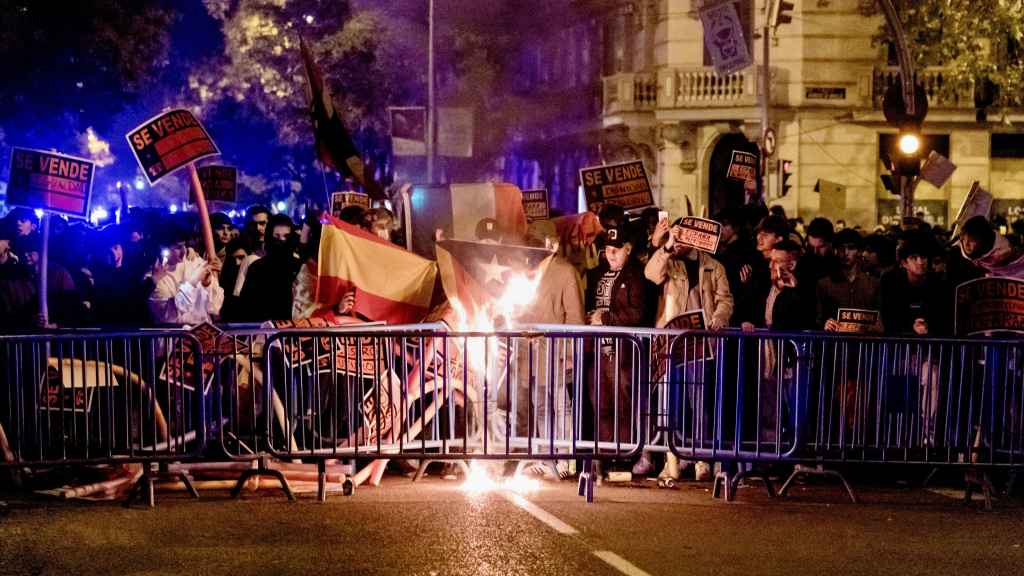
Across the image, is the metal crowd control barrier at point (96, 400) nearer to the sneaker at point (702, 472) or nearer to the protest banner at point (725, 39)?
the sneaker at point (702, 472)

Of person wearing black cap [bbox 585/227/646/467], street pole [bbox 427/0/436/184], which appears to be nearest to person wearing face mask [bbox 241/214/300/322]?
person wearing black cap [bbox 585/227/646/467]

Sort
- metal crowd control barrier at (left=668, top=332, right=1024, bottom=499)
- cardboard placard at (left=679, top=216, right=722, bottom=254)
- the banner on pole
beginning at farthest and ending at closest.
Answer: the banner on pole < cardboard placard at (left=679, top=216, right=722, bottom=254) < metal crowd control barrier at (left=668, top=332, right=1024, bottom=499)

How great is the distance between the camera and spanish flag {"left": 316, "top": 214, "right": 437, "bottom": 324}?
12.2 meters

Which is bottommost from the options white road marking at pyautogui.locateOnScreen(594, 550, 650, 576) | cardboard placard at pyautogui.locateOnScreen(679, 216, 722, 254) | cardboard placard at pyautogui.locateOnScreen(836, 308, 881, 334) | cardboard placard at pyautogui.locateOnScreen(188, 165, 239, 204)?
white road marking at pyautogui.locateOnScreen(594, 550, 650, 576)

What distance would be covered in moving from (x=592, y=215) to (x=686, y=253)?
297 cm

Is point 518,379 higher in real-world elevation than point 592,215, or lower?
lower

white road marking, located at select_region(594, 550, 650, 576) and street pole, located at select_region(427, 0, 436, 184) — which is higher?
street pole, located at select_region(427, 0, 436, 184)

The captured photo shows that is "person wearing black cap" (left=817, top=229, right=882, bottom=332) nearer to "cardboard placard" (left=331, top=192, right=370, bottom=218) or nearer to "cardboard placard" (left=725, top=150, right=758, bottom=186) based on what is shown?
"cardboard placard" (left=725, top=150, right=758, bottom=186)

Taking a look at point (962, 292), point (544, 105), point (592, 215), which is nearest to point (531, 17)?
point (544, 105)

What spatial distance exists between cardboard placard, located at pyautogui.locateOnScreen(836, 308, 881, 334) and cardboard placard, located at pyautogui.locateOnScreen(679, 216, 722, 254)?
108 cm

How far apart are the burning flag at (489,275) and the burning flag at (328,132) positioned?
642 cm

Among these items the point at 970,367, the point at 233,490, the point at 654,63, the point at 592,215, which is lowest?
the point at 233,490

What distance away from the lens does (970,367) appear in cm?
1087

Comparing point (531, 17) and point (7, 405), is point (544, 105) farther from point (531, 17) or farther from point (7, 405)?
point (7, 405)
